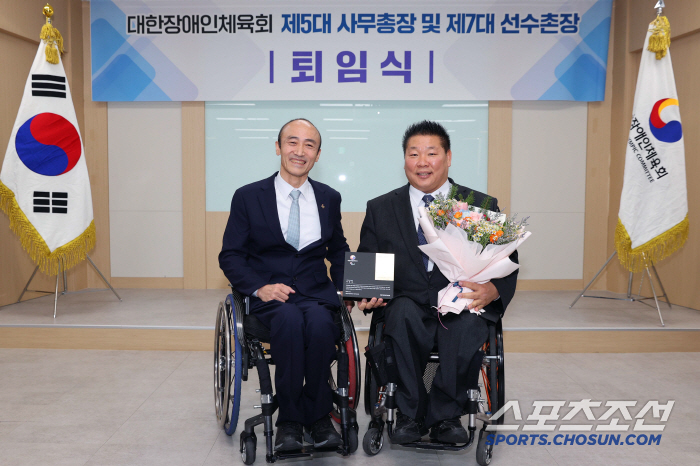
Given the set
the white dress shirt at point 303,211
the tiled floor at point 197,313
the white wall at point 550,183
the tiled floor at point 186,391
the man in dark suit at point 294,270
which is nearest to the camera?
Result: the man in dark suit at point 294,270

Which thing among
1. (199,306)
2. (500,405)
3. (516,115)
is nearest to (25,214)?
(199,306)

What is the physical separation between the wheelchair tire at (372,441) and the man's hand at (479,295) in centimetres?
61

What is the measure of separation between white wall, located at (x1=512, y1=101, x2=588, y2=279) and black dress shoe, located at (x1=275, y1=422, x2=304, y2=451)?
356 cm

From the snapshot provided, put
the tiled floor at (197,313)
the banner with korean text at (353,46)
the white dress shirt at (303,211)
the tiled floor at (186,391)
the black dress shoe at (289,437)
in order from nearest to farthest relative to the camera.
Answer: the black dress shoe at (289,437), the tiled floor at (186,391), the white dress shirt at (303,211), the tiled floor at (197,313), the banner with korean text at (353,46)

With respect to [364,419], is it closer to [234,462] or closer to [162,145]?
[234,462]

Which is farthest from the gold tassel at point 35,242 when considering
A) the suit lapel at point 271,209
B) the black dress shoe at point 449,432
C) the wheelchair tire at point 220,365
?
the black dress shoe at point 449,432

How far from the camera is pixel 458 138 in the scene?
5.19 metres

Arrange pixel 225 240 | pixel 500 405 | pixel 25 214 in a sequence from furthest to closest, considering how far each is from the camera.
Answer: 1. pixel 25 214
2. pixel 225 240
3. pixel 500 405

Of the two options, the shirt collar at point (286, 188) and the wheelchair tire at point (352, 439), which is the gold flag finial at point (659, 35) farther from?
the wheelchair tire at point (352, 439)

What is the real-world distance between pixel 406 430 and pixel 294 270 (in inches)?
30.5

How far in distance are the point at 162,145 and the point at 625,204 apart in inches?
151

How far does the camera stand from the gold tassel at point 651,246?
12.8 ft

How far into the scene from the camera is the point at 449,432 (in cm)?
215

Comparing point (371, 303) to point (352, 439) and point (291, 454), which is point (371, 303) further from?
point (291, 454)
